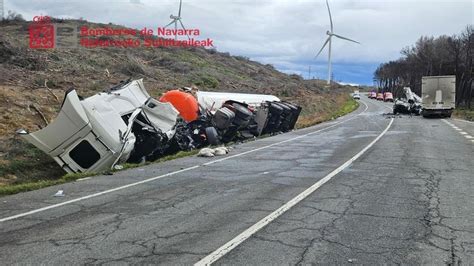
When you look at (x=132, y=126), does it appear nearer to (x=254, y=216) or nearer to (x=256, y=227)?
(x=254, y=216)

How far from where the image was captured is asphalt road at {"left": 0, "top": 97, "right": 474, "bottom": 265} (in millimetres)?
5555

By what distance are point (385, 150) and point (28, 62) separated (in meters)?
21.0

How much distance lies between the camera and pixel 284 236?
621 centimetres

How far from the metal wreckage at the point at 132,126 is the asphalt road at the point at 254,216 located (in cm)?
131

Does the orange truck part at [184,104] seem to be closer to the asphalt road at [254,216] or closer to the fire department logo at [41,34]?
the asphalt road at [254,216]

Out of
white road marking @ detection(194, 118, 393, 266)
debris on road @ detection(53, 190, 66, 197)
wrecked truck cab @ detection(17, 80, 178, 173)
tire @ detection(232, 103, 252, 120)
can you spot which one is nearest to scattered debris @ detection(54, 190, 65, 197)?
debris on road @ detection(53, 190, 66, 197)

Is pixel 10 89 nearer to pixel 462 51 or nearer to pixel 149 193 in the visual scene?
pixel 149 193

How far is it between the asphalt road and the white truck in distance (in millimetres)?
28544

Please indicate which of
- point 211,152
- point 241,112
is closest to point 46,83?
point 241,112

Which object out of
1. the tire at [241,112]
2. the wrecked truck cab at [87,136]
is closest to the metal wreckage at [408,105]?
the tire at [241,112]

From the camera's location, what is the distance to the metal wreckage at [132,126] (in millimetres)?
12406

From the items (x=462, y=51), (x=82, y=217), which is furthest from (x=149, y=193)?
(x=462, y=51)

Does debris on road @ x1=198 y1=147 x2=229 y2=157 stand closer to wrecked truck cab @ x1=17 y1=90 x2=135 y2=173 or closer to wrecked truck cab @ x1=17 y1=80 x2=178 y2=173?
wrecked truck cab @ x1=17 y1=80 x2=178 y2=173

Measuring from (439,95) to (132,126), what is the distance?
102ft
